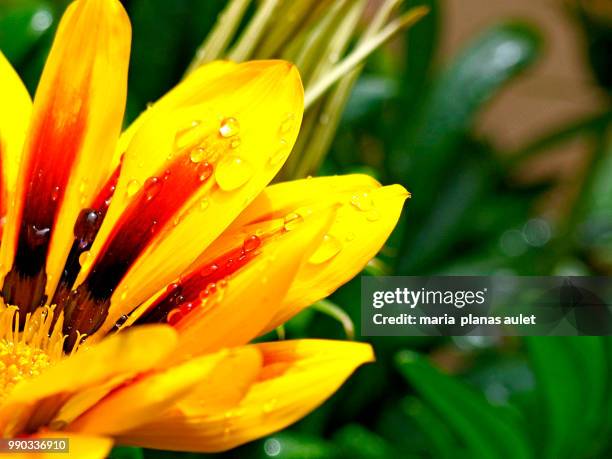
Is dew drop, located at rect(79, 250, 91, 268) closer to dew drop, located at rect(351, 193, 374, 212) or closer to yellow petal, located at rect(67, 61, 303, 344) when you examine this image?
yellow petal, located at rect(67, 61, 303, 344)

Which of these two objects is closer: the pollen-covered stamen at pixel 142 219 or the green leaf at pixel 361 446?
the pollen-covered stamen at pixel 142 219

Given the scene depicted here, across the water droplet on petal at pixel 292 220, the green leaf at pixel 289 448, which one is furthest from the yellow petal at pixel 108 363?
the green leaf at pixel 289 448

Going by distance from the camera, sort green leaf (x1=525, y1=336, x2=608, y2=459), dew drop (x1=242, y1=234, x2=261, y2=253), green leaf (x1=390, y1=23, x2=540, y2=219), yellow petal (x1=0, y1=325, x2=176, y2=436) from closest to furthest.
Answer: yellow petal (x1=0, y1=325, x2=176, y2=436) → dew drop (x1=242, y1=234, x2=261, y2=253) → green leaf (x1=525, y1=336, x2=608, y2=459) → green leaf (x1=390, y1=23, x2=540, y2=219)

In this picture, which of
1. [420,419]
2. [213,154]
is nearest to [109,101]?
[213,154]

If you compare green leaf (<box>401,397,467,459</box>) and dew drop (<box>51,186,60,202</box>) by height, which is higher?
dew drop (<box>51,186,60,202</box>)

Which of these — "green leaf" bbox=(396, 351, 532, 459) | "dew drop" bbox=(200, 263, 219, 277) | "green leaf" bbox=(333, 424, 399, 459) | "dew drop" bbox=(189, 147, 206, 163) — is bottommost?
"green leaf" bbox=(333, 424, 399, 459)

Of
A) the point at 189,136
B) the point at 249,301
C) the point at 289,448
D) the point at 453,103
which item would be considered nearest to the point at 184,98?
the point at 189,136

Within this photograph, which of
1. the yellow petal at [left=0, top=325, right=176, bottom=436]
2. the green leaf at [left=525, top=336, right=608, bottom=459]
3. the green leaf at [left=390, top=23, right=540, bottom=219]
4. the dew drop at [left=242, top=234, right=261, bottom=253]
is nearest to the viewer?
the yellow petal at [left=0, top=325, right=176, bottom=436]

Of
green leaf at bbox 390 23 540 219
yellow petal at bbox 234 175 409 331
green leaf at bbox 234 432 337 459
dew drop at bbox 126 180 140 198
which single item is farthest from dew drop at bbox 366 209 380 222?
green leaf at bbox 390 23 540 219

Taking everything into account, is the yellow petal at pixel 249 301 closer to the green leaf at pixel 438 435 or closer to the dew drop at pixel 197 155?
the dew drop at pixel 197 155
